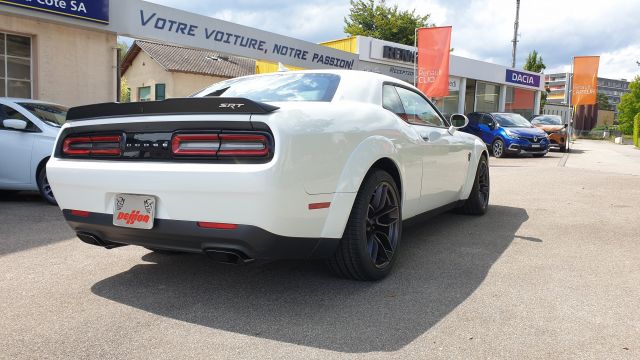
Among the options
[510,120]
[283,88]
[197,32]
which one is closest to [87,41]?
[197,32]

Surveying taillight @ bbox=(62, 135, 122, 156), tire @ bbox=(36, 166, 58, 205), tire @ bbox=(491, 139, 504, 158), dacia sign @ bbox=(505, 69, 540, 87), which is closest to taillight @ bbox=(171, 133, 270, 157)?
taillight @ bbox=(62, 135, 122, 156)

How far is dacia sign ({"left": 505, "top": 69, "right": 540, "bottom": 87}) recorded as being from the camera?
2942cm

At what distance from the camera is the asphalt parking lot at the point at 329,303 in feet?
8.16

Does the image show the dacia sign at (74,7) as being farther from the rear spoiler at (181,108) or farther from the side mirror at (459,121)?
the side mirror at (459,121)

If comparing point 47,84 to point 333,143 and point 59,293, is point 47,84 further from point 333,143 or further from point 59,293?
point 333,143

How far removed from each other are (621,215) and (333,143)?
4.93m

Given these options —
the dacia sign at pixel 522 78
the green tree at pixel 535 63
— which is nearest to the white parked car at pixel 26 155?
the dacia sign at pixel 522 78

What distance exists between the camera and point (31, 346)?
2457mm

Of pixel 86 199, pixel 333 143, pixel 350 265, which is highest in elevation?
pixel 333 143

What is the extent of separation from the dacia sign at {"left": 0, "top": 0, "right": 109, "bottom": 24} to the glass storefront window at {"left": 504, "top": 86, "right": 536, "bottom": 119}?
2464cm

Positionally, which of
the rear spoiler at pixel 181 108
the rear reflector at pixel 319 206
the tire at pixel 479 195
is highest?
the rear spoiler at pixel 181 108

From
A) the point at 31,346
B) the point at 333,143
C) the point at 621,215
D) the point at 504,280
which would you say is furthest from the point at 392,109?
the point at 621,215

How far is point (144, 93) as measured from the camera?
32.8m

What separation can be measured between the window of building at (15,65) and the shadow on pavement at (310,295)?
900 cm
